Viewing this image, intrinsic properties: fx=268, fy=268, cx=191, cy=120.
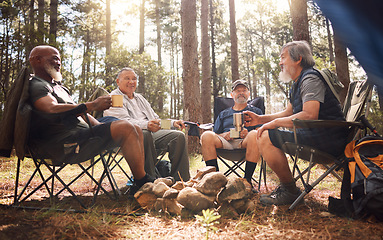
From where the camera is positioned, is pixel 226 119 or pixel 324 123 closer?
pixel 324 123

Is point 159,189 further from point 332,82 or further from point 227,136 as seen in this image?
point 332,82

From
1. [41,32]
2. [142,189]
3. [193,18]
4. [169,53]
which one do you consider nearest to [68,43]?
[169,53]

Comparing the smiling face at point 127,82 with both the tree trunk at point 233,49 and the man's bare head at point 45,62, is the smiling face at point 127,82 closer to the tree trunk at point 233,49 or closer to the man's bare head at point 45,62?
the man's bare head at point 45,62

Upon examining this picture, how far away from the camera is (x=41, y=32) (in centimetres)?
618

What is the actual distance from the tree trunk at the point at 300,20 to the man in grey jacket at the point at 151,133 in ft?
8.43

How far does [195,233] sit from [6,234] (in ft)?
3.25

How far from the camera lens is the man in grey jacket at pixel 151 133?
2629 millimetres

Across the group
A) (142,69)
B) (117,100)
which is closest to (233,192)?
(117,100)

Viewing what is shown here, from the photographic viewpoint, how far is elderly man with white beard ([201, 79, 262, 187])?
107 inches

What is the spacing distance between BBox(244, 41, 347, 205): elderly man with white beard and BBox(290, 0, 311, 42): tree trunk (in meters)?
2.12

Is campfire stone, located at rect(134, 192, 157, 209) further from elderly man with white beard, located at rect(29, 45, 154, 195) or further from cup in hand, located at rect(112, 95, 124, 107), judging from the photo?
cup in hand, located at rect(112, 95, 124, 107)

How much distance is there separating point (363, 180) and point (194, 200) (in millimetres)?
1083

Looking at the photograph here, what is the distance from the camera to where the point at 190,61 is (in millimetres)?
5426

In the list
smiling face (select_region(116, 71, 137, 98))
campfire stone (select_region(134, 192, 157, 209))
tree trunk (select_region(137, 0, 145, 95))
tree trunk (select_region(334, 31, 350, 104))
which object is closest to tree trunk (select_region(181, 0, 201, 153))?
smiling face (select_region(116, 71, 137, 98))
